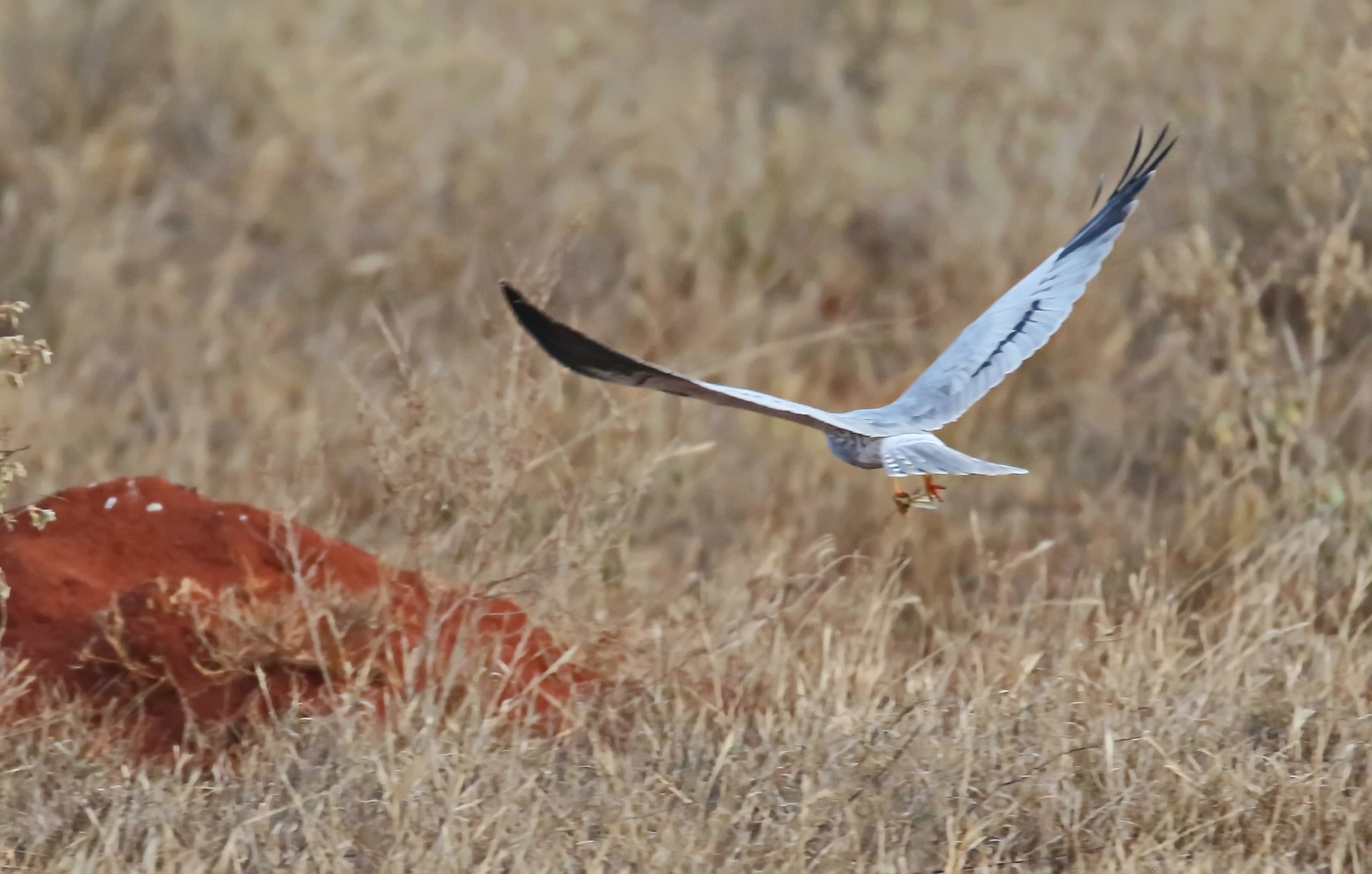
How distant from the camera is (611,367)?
279cm

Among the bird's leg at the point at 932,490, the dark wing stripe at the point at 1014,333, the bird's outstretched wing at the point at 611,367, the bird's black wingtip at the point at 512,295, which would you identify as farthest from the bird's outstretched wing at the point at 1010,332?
the bird's black wingtip at the point at 512,295

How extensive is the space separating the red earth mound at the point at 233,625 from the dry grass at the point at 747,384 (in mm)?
132

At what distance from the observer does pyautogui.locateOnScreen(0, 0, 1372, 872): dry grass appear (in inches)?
137

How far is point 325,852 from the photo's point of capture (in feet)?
10.7

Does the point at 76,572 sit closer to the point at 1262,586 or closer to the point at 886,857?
the point at 886,857

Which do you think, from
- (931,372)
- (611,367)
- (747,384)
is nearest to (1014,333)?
(931,372)

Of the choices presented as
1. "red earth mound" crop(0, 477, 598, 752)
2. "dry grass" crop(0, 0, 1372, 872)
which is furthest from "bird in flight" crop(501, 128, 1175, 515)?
"red earth mound" crop(0, 477, 598, 752)

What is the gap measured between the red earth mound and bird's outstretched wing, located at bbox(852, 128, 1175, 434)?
0.97 metres

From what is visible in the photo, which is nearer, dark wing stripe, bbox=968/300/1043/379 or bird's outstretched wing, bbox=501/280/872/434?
bird's outstretched wing, bbox=501/280/872/434

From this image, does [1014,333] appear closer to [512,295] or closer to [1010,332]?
[1010,332]

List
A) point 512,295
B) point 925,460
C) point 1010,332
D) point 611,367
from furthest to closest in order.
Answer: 1. point 1010,332
2. point 925,460
3. point 611,367
4. point 512,295

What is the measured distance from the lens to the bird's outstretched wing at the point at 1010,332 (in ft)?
11.5

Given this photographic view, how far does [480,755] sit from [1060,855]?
108 centimetres

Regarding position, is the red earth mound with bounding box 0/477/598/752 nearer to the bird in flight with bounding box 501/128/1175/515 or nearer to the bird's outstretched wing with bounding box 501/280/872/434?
the bird in flight with bounding box 501/128/1175/515
